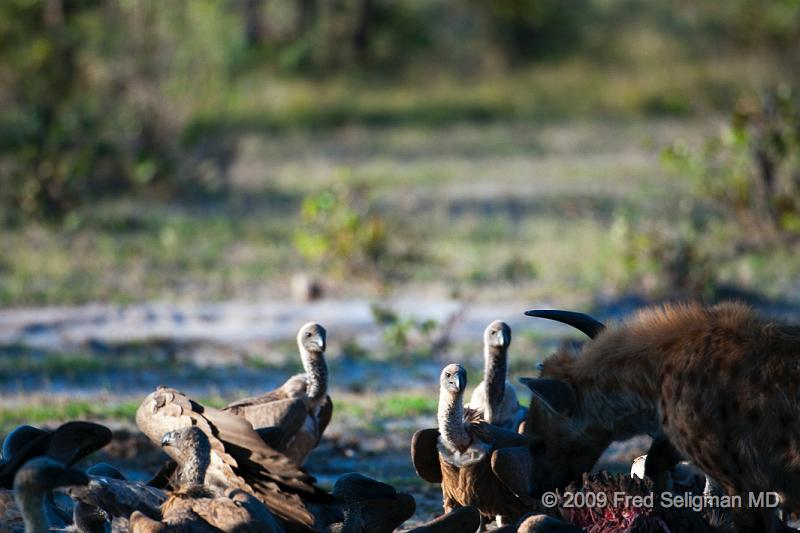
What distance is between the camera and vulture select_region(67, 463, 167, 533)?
471 centimetres

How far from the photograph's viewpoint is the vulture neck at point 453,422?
5125 millimetres

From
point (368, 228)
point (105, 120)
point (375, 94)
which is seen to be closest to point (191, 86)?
point (105, 120)

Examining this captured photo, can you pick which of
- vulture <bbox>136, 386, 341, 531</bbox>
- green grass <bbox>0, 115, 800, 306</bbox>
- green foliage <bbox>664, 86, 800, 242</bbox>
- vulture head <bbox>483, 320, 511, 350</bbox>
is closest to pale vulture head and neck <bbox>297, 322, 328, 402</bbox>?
vulture head <bbox>483, 320, 511, 350</bbox>

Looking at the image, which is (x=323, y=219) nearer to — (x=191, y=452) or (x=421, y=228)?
(x=421, y=228)

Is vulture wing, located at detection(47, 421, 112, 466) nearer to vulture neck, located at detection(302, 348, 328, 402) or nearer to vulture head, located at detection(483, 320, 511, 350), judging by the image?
vulture neck, located at detection(302, 348, 328, 402)

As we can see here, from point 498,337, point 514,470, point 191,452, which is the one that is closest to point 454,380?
point 514,470

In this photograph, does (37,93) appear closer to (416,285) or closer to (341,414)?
(416,285)

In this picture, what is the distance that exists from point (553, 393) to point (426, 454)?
62 centimetres

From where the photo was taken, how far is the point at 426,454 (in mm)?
5305

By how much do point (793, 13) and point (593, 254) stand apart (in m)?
16.8

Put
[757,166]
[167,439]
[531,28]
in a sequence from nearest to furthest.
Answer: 1. [167,439]
2. [757,166]
3. [531,28]

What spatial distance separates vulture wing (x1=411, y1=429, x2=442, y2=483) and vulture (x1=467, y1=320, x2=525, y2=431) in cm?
56

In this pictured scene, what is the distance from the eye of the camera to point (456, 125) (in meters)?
24.1
